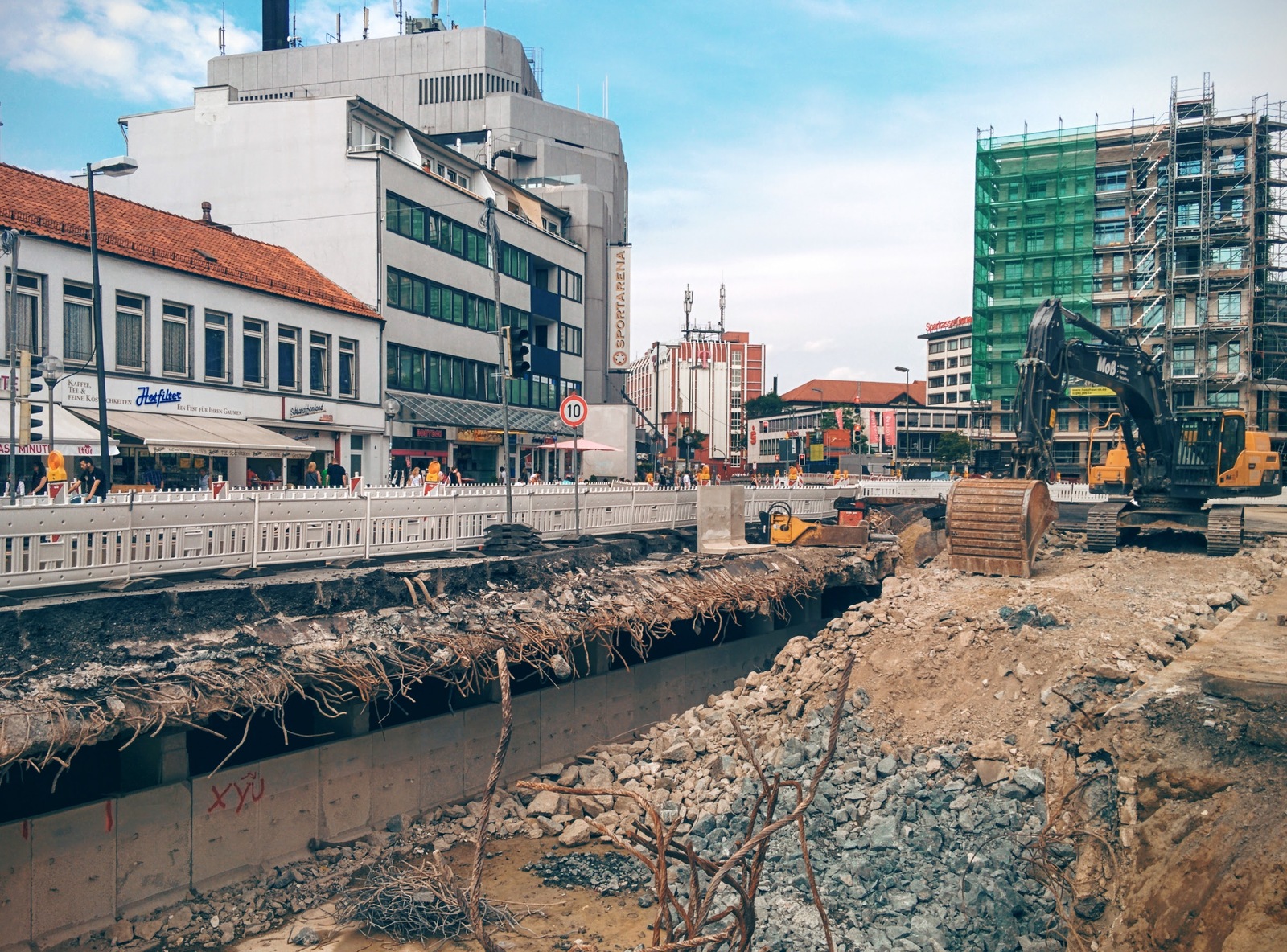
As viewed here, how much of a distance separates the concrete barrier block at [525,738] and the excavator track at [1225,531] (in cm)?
1523

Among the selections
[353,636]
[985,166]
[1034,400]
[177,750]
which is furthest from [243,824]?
[985,166]

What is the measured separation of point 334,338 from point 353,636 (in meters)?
18.4

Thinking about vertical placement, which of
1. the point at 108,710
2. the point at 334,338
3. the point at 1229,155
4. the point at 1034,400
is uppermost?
the point at 1229,155

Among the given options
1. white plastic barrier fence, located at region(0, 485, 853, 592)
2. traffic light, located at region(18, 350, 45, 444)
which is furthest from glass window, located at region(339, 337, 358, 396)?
white plastic barrier fence, located at region(0, 485, 853, 592)

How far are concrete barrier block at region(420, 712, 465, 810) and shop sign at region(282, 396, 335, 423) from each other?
15125 millimetres

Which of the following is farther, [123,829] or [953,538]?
[953,538]

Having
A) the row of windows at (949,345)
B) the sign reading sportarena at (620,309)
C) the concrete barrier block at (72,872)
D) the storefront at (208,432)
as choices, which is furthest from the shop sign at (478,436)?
the row of windows at (949,345)

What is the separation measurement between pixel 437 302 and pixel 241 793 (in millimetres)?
24340

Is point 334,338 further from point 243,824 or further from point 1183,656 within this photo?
point 1183,656

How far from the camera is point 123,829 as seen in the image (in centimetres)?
937

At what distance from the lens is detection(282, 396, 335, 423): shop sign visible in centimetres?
2569

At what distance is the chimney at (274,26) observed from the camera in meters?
64.4

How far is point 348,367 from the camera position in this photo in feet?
93.2

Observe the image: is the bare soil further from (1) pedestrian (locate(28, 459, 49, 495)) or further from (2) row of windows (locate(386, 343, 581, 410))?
(2) row of windows (locate(386, 343, 581, 410))
